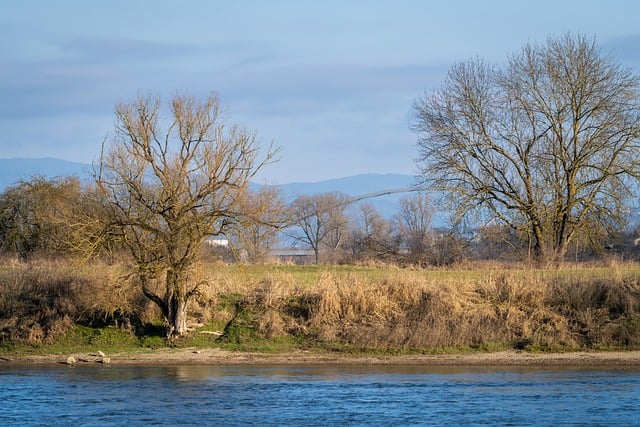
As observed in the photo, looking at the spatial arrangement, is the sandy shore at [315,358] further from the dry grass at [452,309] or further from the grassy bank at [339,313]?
the dry grass at [452,309]

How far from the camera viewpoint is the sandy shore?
2552 cm

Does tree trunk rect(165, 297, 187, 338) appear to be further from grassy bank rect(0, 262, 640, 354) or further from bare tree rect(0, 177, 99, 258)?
bare tree rect(0, 177, 99, 258)

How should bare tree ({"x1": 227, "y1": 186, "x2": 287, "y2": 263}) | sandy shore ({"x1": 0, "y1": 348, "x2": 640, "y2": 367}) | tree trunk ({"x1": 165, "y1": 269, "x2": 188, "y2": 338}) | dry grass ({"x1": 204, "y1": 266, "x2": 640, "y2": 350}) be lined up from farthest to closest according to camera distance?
1. dry grass ({"x1": 204, "y1": 266, "x2": 640, "y2": 350})
2. tree trunk ({"x1": 165, "y1": 269, "x2": 188, "y2": 338})
3. bare tree ({"x1": 227, "y1": 186, "x2": 287, "y2": 263})
4. sandy shore ({"x1": 0, "y1": 348, "x2": 640, "y2": 367})

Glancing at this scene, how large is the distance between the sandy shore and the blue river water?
88 centimetres

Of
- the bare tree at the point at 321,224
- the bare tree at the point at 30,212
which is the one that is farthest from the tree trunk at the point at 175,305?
the bare tree at the point at 321,224

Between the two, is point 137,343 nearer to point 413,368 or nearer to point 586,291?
point 413,368

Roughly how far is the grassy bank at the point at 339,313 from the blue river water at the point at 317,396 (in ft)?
7.34

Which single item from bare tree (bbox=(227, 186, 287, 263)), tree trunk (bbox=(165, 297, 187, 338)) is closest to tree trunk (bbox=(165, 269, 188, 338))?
tree trunk (bbox=(165, 297, 187, 338))

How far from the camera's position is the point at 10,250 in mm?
43812

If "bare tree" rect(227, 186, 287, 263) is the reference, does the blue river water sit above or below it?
below

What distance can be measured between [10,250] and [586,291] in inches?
1126

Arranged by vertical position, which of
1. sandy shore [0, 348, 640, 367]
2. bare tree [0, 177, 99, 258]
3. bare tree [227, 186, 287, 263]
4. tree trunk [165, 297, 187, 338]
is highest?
bare tree [0, 177, 99, 258]

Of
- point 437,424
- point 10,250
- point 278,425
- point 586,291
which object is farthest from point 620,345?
point 10,250

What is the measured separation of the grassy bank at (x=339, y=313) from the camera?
27047mm
